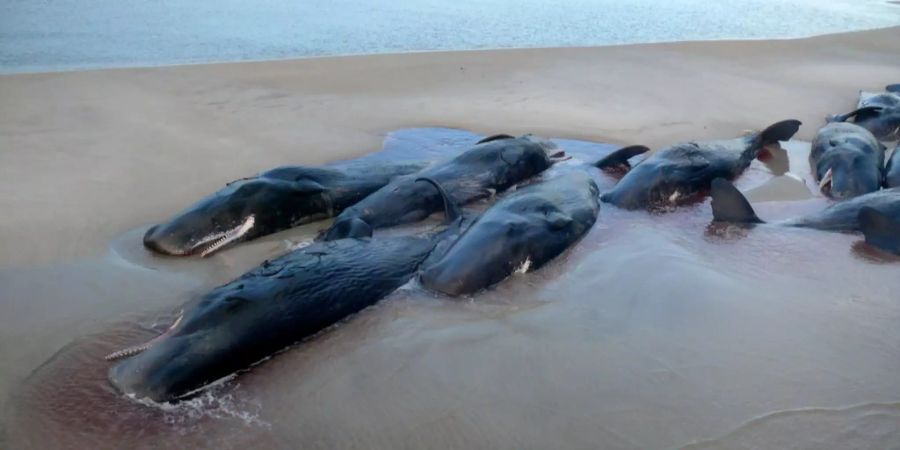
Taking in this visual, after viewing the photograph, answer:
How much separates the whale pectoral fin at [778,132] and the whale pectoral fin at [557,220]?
3498 mm

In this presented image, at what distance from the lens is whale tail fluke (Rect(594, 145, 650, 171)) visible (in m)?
7.18

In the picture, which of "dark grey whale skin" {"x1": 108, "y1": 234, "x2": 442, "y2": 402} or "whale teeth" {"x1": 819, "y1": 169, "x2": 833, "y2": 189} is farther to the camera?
"whale teeth" {"x1": 819, "y1": 169, "x2": 833, "y2": 189}

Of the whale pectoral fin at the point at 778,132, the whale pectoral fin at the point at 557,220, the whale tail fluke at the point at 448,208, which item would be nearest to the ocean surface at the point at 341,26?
the whale pectoral fin at the point at 778,132

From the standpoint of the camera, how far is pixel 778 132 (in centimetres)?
790

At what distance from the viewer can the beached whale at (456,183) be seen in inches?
223

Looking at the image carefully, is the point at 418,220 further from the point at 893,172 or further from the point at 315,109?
the point at 893,172

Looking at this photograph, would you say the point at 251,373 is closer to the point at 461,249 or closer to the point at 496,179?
the point at 461,249

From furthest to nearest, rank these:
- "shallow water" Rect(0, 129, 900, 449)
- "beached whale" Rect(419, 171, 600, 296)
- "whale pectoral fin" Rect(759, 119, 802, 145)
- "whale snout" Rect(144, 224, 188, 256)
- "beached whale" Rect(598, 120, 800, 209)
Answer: "whale pectoral fin" Rect(759, 119, 802, 145), "beached whale" Rect(598, 120, 800, 209), "whale snout" Rect(144, 224, 188, 256), "beached whale" Rect(419, 171, 600, 296), "shallow water" Rect(0, 129, 900, 449)

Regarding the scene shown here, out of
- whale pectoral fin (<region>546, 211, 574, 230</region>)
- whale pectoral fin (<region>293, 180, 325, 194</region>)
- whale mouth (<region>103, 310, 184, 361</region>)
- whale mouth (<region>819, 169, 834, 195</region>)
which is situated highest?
whale pectoral fin (<region>293, 180, 325, 194</region>)

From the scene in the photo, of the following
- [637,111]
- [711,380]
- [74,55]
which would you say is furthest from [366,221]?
[74,55]

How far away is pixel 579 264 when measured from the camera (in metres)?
5.04

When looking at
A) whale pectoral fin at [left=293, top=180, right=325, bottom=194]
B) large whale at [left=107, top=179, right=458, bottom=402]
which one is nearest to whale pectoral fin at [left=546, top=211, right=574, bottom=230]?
large whale at [left=107, top=179, right=458, bottom=402]

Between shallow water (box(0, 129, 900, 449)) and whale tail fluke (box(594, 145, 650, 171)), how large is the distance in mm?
2006

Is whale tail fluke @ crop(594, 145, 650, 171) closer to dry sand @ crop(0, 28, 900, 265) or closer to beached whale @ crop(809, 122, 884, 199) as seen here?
dry sand @ crop(0, 28, 900, 265)
